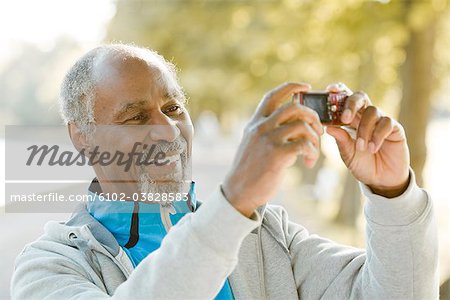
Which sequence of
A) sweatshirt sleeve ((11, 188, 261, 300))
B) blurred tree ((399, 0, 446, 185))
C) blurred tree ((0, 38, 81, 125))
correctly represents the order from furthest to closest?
blurred tree ((399, 0, 446, 185)), blurred tree ((0, 38, 81, 125)), sweatshirt sleeve ((11, 188, 261, 300))

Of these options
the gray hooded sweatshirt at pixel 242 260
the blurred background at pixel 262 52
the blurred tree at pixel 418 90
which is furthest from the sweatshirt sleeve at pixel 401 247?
the blurred tree at pixel 418 90

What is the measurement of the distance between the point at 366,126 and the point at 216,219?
1.17 ft

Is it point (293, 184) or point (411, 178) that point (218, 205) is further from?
point (293, 184)

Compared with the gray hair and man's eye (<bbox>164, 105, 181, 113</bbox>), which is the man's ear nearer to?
the gray hair

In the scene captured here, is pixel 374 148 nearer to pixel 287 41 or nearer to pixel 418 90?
pixel 418 90

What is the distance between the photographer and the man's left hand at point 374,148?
100 cm

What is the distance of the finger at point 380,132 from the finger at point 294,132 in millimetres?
230

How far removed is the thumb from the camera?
107 centimetres

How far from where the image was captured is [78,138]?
135cm

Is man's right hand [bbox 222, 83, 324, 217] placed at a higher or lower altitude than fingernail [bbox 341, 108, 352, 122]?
lower

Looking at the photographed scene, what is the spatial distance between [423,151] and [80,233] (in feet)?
9.87

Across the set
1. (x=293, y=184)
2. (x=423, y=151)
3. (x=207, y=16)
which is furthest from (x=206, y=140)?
(x=423, y=151)

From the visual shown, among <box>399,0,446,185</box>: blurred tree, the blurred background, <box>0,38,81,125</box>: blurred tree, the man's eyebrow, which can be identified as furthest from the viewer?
<box>399,0,446,185</box>: blurred tree

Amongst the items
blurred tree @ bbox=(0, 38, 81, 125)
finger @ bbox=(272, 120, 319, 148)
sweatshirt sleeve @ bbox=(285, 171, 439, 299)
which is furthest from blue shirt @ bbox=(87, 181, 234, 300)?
blurred tree @ bbox=(0, 38, 81, 125)
